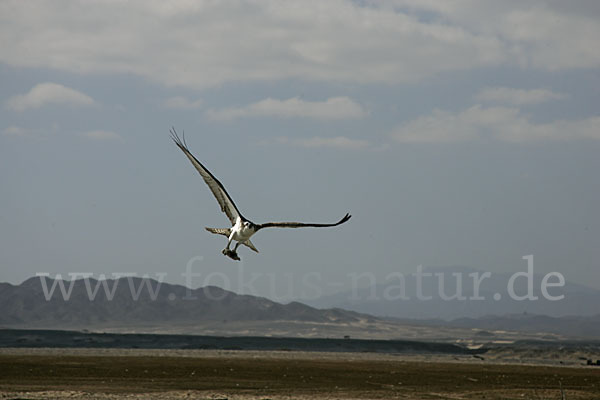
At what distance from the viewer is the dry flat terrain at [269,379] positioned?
133 feet

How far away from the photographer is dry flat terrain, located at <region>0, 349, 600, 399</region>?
4044 cm

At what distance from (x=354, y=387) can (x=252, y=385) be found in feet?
16.9

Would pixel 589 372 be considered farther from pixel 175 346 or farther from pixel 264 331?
pixel 264 331

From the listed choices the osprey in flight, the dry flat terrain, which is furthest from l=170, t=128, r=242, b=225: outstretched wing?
the dry flat terrain

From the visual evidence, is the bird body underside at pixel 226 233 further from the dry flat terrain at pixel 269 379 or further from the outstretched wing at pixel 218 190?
the dry flat terrain at pixel 269 379

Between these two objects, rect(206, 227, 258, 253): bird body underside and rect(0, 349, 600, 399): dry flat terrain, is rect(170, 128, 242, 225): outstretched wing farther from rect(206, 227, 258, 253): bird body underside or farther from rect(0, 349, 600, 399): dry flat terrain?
rect(0, 349, 600, 399): dry flat terrain

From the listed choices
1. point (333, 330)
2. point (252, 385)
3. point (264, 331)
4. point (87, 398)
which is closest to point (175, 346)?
point (252, 385)

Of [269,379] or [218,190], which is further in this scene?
[269,379]

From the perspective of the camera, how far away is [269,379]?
4900 cm

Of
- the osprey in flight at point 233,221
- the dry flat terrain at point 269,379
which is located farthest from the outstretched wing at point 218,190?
the dry flat terrain at point 269,379

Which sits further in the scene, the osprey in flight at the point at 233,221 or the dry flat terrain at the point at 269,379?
the dry flat terrain at the point at 269,379

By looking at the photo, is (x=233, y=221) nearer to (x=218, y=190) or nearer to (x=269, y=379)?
(x=218, y=190)

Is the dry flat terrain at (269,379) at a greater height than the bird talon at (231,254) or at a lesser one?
lesser

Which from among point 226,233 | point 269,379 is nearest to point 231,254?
point 226,233
